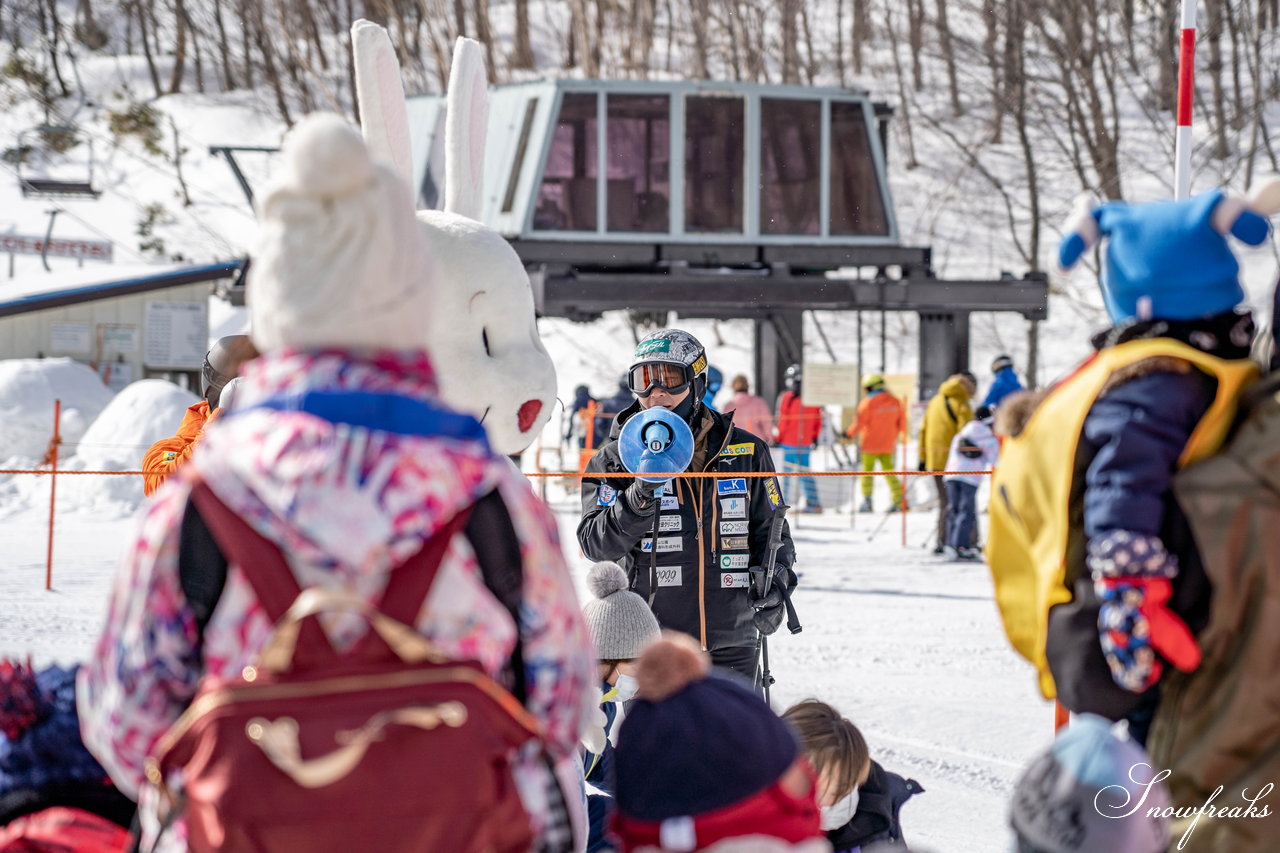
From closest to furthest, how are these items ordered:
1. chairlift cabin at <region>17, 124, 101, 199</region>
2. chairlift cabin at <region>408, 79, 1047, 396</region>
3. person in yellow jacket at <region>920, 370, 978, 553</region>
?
person in yellow jacket at <region>920, 370, 978, 553</region>
chairlift cabin at <region>408, 79, 1047, 396</region>
chairlift cabin at <region>17, 124, 101, 199</region>

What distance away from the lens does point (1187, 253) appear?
2094 mm

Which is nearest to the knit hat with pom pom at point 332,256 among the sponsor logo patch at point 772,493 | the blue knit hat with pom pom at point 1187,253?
the blue knit hat with pom pom at point 1187,253

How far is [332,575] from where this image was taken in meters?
1.62

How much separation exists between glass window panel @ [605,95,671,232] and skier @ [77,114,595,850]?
16630mm

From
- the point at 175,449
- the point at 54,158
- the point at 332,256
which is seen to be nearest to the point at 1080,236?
the point at 332,256

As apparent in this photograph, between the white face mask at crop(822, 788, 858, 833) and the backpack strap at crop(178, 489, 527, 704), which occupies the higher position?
the backpack strap at crop(178, 489, 527, 704)

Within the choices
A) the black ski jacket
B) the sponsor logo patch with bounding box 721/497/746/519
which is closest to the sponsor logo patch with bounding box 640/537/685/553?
the black ski jacket

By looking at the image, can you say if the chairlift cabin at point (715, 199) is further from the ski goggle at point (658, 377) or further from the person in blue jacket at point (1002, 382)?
the ski goggle at point (658, 377)

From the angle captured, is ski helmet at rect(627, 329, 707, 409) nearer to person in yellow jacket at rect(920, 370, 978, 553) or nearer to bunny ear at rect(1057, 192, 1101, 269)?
bunny ear at rect(1057, 192, 1101, 269)

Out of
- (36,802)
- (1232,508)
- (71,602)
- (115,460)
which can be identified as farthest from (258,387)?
(115,460)

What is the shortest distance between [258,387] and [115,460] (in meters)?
12.5

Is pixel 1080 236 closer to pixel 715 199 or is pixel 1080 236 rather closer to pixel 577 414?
pixel 577 414

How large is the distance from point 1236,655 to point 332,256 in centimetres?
133

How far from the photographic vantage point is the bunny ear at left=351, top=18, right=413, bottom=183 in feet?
10.6
